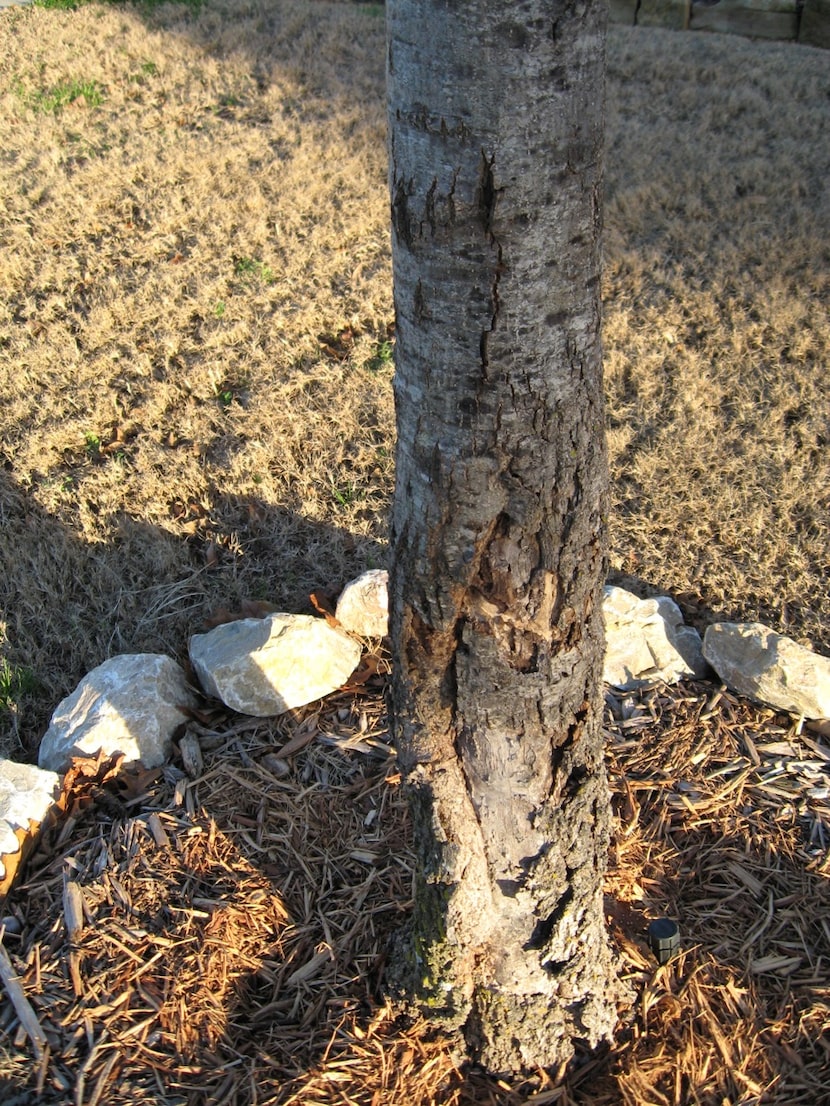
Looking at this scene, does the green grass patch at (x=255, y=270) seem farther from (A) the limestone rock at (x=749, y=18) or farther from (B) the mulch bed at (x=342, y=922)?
(A) the limestone rock at (x=749, y=18)

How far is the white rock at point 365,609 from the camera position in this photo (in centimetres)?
320

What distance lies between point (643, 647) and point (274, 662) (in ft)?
4.00

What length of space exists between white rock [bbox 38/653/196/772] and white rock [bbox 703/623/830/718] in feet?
5.72

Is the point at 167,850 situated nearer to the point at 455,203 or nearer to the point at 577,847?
the point at 577,847

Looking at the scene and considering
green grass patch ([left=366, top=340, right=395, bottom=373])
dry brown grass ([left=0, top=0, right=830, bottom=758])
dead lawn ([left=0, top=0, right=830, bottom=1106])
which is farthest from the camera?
green grass patch ([left=366, top=340, right=395, bottom=373])

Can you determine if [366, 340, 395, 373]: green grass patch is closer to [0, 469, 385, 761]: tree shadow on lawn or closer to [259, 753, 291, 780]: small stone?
[0, 469, 385, 761]: tree shadow on lawn

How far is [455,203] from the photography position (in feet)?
4.45

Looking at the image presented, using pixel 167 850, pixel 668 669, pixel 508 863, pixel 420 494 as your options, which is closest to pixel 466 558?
pixel 420 494

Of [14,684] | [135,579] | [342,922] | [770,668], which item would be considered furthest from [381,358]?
[342,922]

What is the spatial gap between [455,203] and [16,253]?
4557 mm

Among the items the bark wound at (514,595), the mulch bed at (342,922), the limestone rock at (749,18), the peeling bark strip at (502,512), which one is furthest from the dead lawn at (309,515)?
the limestone rock at (749,18)

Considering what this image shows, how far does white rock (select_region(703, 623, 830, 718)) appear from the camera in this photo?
2.84 meters

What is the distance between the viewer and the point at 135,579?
11.8 feet

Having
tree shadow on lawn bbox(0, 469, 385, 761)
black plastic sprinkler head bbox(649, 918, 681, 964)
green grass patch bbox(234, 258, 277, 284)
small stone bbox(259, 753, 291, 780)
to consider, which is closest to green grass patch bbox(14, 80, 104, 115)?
green grass patch bbox(234, 258, 277, 284)
